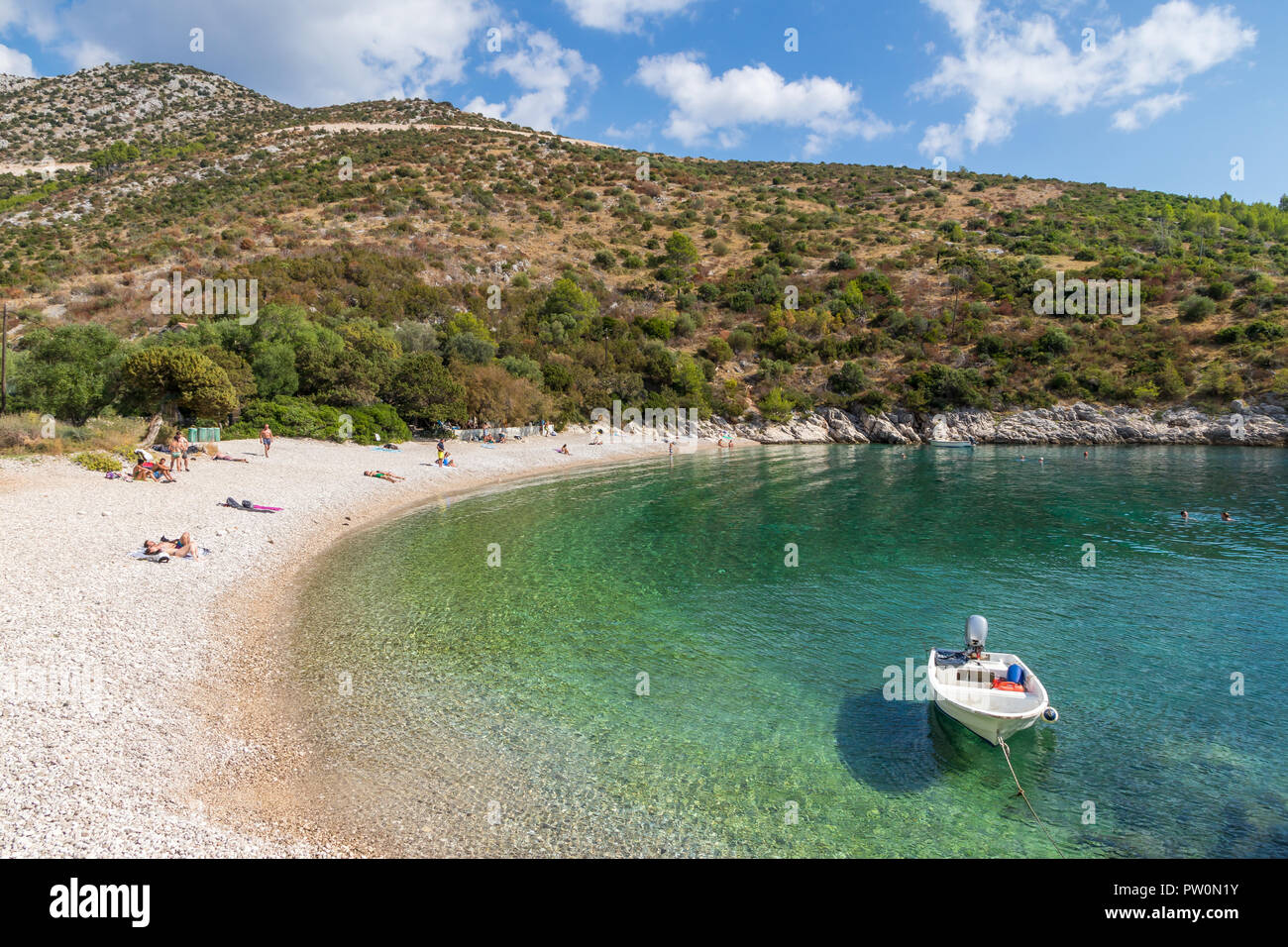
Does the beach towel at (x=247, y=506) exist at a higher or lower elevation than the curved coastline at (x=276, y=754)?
higher

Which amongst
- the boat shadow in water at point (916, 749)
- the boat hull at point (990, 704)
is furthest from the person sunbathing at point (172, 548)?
the boat hull at point (990, 704)

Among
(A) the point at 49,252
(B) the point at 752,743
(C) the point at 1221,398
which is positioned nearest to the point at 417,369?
(B) the point at 752,743

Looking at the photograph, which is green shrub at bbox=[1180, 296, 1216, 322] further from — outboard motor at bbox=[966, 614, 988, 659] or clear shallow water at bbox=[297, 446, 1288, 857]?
outboard motor at bbox=[966, 614, 988, 659]

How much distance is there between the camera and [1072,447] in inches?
2039

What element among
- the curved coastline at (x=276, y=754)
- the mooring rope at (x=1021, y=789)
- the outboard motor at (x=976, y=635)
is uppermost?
the outboard motor at (x=976, y=635)

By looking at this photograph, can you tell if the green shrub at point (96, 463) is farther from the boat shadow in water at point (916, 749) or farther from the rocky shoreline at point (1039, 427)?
the rocky shoreline at point (1039, 427)

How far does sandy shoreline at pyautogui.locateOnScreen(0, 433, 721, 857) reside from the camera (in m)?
6.58

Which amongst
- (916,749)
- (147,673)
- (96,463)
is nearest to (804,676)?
(916,749)

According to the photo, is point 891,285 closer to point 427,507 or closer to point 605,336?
point 605,336

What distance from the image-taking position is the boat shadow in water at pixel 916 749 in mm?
8289

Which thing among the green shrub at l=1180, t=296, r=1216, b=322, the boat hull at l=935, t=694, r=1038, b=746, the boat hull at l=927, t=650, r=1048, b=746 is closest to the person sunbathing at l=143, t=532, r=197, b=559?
the boat hull at l=927, t=650, r=1048, b=746

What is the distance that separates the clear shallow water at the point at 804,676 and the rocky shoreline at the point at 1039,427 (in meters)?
32.5
